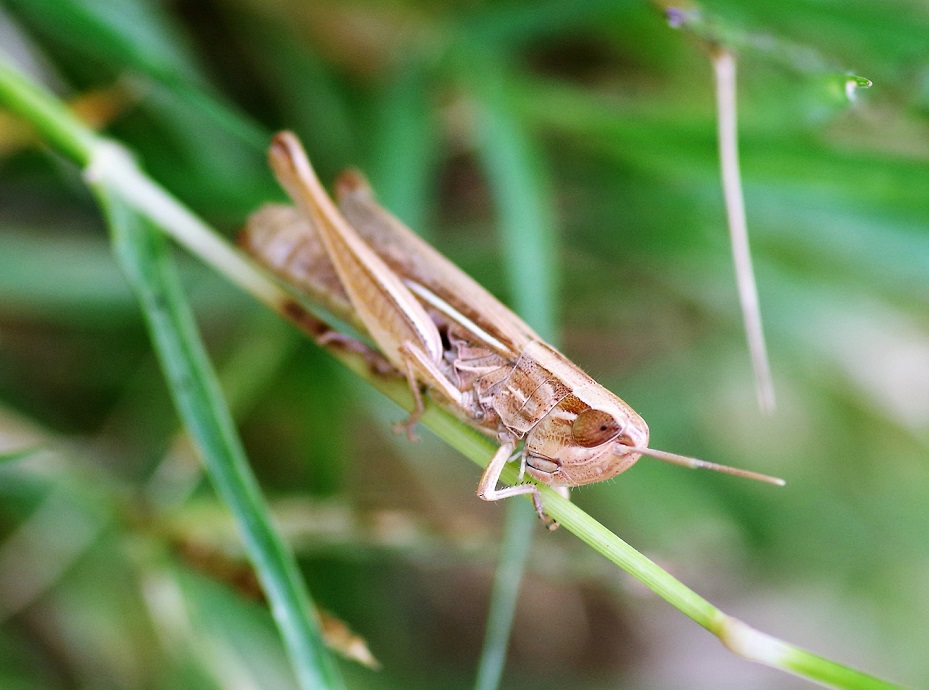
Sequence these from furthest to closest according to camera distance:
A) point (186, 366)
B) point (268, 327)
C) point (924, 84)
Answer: point (268, 327), point (924, 84), point (186, 366)

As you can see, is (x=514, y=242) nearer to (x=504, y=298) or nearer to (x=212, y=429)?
(x=504, y=298)

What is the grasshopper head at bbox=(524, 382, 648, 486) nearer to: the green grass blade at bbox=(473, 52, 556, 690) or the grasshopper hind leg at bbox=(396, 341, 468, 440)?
the grasshopper hind leg at bbox=(396, 341, 468, 440)

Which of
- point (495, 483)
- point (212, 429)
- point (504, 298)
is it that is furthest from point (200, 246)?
point (504, 298)

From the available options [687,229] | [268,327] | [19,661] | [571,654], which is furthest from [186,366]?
[571,654]

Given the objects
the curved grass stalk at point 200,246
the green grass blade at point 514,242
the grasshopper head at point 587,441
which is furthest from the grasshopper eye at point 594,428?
the green grass blade at point 514,242

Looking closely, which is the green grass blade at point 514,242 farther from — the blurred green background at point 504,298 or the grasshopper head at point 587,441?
the grasshopper head at point 587,441

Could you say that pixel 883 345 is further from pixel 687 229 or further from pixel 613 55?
pixel 613 55

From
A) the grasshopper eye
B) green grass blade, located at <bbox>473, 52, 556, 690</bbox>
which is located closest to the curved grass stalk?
the grasshopper eye
